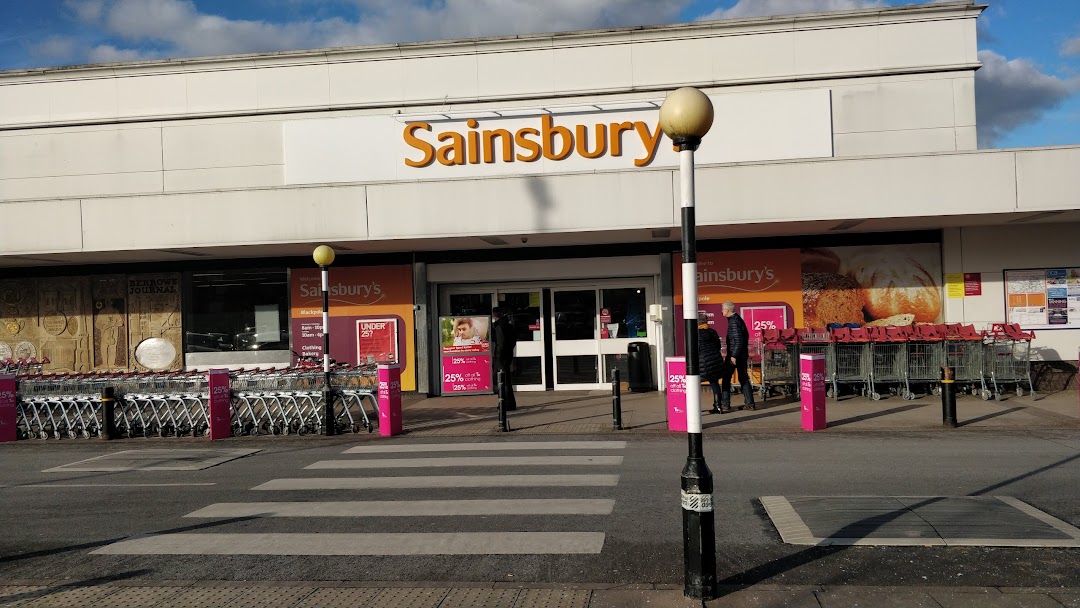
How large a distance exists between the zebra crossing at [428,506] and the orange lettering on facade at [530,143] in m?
8.05

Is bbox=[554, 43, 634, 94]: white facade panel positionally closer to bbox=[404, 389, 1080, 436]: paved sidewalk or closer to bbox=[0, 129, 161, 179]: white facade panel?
bbox=[404, 389, 1080, 436]: paved sidewalk

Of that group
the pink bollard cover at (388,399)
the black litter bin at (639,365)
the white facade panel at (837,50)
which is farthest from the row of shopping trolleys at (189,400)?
the white facade panel at (837,50)

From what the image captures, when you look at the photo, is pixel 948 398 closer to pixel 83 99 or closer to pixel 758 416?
pixel 758 416

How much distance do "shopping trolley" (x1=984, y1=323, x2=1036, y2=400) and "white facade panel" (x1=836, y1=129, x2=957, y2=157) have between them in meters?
4.03

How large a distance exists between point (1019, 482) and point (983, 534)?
244cm

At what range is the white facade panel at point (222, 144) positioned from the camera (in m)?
18.7

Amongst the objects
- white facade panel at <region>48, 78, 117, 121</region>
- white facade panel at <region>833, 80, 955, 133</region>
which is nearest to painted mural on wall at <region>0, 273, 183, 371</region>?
white facade panel at <region>48, 78, 117, 121</region>

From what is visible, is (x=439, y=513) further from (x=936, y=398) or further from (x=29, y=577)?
(x=936, y=398)

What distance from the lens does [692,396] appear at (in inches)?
218

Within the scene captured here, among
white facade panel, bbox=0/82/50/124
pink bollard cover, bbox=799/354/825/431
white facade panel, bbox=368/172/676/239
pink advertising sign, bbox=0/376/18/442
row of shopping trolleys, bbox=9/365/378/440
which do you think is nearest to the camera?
pink bollard cover, bbox=799/354/825/431

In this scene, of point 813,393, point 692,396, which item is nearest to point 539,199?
point 813,393

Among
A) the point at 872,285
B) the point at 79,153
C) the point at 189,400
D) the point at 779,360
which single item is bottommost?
the point at 189,400

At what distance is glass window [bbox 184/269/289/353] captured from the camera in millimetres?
19500

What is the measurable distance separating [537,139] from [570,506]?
1142 cm
